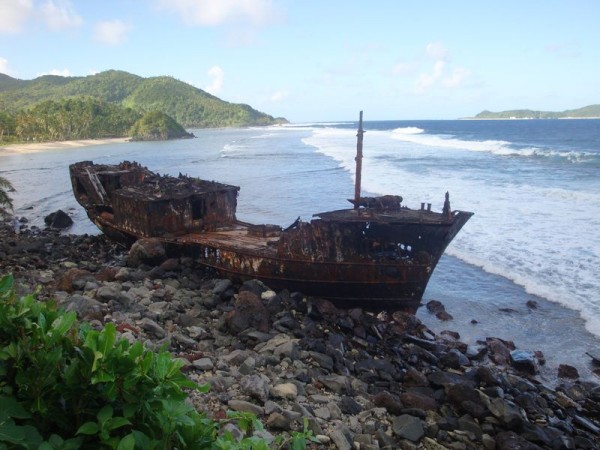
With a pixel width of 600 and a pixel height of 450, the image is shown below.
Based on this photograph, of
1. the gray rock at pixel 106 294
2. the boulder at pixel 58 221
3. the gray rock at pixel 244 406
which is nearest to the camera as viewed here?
the gray rock at pixel 244 406

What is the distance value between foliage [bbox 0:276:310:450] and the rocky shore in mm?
2717

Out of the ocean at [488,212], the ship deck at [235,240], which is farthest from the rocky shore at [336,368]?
the ocean at [488,212]

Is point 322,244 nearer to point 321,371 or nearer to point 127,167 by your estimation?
point 321,371

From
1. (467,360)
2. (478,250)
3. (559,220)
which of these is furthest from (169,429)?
(559,220)

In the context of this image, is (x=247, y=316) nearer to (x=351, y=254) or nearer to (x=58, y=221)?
(x=351, y=254)

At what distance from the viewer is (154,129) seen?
103m

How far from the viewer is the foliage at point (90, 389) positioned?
1902 millimetres

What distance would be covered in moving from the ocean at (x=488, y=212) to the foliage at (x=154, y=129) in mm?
55547

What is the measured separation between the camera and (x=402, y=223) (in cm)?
968

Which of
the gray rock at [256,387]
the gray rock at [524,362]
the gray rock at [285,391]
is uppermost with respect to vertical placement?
the gray rock at [256,387]

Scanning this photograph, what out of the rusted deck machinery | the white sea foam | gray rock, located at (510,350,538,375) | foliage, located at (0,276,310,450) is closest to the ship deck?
the rusted deck machinery

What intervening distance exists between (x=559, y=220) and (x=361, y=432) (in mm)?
15638

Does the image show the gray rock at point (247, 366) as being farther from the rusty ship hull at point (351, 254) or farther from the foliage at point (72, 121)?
the foliage at point (72, 121)

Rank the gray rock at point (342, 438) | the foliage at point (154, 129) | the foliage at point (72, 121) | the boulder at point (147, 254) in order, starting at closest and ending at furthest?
the gray rock at point (342, 438) < the boulder at point (147, 254) < the foliage at point (72, 121) < the foliage at point (154, 129)
